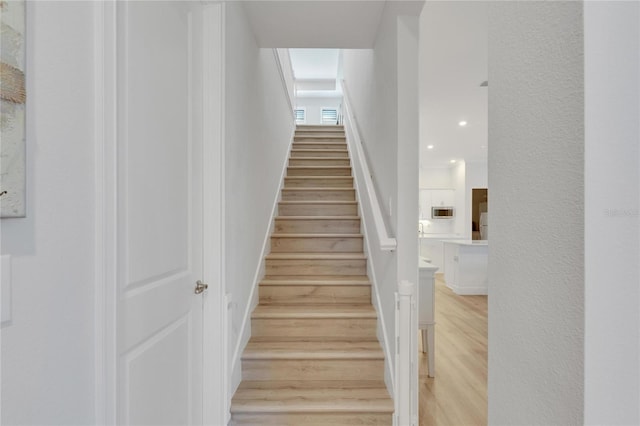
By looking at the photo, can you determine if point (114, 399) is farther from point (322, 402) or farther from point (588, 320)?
point (322, 402)

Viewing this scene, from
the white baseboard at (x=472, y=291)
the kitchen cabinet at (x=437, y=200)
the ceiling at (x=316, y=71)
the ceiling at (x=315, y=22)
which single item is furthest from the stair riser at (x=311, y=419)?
the kitchen cabinet at (x=437, y=200)

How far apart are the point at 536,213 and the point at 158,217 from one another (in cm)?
116

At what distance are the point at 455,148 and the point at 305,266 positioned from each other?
558 centimetres

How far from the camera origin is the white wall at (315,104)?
9555 millimetres

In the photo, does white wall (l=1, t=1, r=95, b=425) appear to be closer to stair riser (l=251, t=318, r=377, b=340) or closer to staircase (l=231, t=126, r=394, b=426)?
staircase (l=231, t=126, r=394, b=426)

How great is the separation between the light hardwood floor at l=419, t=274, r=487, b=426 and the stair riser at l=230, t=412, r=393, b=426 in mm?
466

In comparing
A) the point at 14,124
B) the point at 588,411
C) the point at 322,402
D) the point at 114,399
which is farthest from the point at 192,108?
the point at 322,402

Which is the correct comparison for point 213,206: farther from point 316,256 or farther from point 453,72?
point 453,72

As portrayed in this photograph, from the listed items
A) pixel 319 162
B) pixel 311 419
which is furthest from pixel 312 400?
pixel 319 162

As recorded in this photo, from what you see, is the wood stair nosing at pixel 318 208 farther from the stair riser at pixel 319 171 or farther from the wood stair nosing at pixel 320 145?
the wood stair nosing at pixel 320 145

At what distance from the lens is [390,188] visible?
2080 millimetres

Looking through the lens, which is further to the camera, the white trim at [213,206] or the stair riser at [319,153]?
the stair riser at [319,153]

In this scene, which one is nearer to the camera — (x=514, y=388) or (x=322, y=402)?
(x=514, y=388)

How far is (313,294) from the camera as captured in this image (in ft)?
8.67
